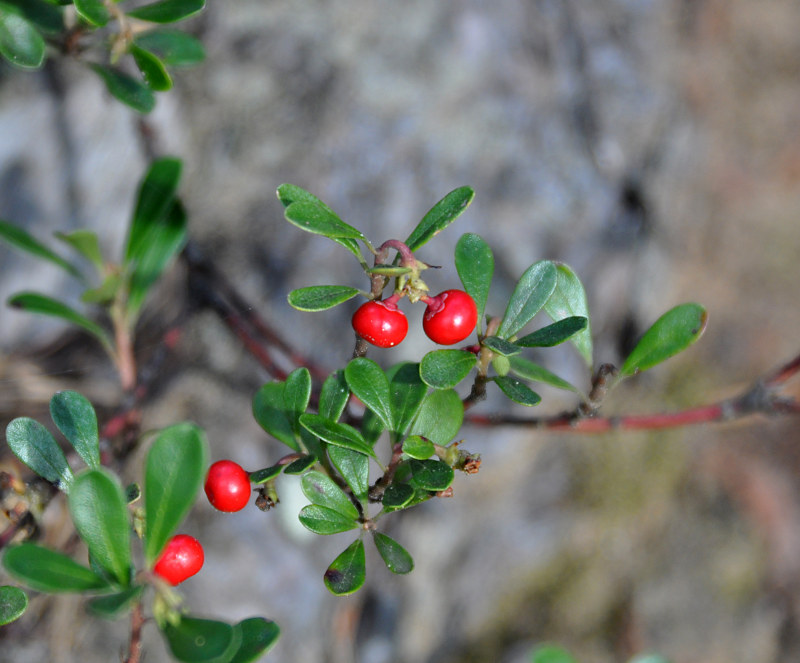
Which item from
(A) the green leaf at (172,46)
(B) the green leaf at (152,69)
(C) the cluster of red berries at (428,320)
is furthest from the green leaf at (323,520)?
(A) the green leaf at (172,46)

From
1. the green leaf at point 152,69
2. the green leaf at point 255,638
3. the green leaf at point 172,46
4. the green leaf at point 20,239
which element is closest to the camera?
the green leaf at point 255,638

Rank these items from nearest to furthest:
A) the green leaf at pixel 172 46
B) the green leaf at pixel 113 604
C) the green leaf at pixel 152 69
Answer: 1. the green leaf at pixel 113 604
2. the green leaf at pixel 152 69
3. the green leaf at pixel 172 46

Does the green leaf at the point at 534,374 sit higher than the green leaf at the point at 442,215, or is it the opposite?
the green leaf at the point at 442,215

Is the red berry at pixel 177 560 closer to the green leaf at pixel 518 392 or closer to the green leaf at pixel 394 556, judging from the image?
the green leaf at pixel 394 556

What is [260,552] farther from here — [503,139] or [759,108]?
[759,108]

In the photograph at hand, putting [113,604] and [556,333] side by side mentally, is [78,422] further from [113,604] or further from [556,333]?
[556,333]

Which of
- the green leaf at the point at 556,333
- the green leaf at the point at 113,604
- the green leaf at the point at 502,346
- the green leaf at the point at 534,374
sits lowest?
the green leaf at the point at 113,604

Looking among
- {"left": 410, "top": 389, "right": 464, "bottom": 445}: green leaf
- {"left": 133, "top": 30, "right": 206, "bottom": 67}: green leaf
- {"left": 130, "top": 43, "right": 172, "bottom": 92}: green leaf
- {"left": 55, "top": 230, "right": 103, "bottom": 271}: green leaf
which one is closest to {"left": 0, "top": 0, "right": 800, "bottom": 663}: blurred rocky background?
{"left": 55, "top": 230, "right": 103, "bottom": 271}: green leaf
